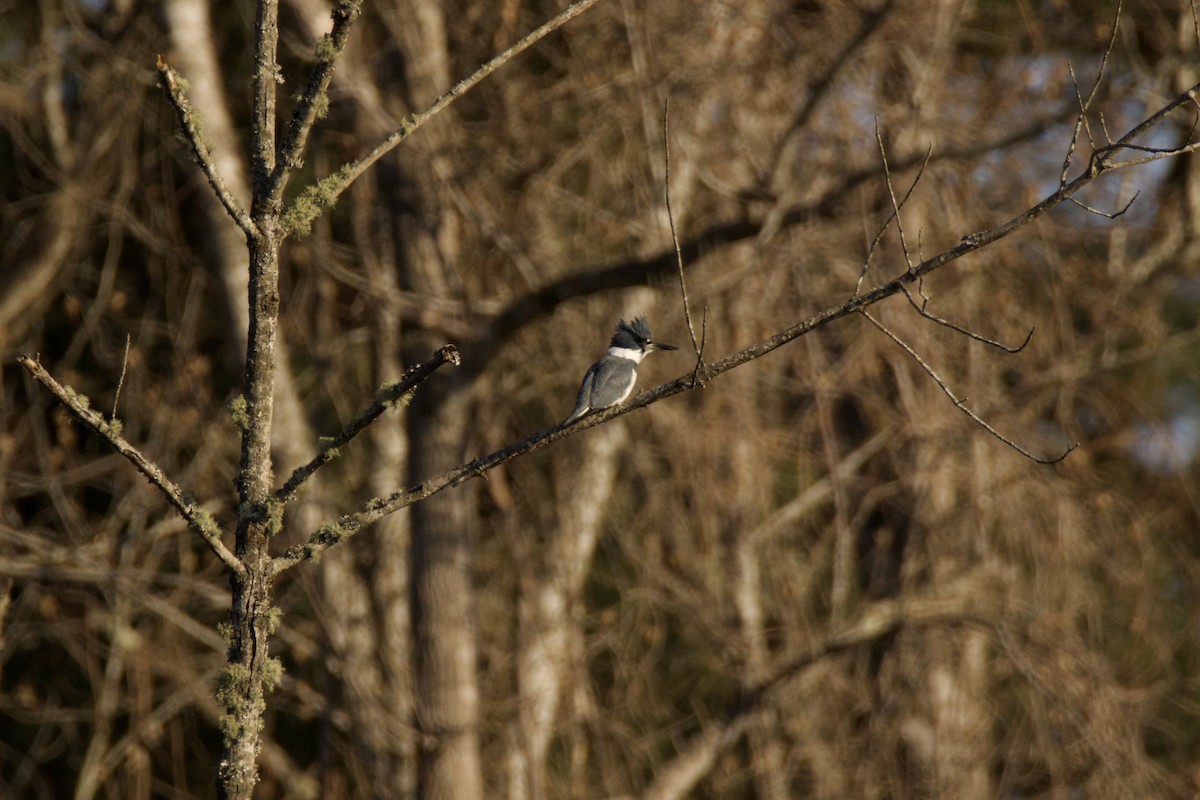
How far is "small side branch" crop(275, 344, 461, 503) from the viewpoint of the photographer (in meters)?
2.21

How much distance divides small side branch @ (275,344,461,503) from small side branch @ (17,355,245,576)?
0.13 metres

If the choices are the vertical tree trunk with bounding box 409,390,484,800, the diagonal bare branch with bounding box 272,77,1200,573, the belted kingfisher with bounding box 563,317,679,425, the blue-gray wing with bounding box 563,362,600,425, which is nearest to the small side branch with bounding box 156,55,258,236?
the diagonal bare branch with bounding box 272,77,1200,573

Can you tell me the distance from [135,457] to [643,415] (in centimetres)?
463

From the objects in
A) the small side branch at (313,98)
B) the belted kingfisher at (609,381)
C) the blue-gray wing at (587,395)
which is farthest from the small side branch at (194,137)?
the blue-gray wing at (587,395)

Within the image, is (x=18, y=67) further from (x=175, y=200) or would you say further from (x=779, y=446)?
(x=779, y=446)

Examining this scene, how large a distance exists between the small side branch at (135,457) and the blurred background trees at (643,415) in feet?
10.9

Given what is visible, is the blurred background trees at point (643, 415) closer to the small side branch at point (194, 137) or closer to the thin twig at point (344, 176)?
the thin twig at point (344, 176)

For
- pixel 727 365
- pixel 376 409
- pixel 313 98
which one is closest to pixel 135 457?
pixel 376 409

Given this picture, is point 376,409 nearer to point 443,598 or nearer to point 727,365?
point 727,365

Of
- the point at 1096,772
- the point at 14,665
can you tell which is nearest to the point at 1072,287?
the point at 1096,772

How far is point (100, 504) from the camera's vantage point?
8281 mm

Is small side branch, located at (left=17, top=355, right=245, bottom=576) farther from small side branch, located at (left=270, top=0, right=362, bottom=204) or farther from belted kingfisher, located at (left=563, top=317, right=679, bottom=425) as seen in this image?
belted kingfisher, located at (left=563, top=317, right=679, bottom=425)

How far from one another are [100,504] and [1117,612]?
6.23 m

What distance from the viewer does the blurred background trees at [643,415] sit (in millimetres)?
5965
